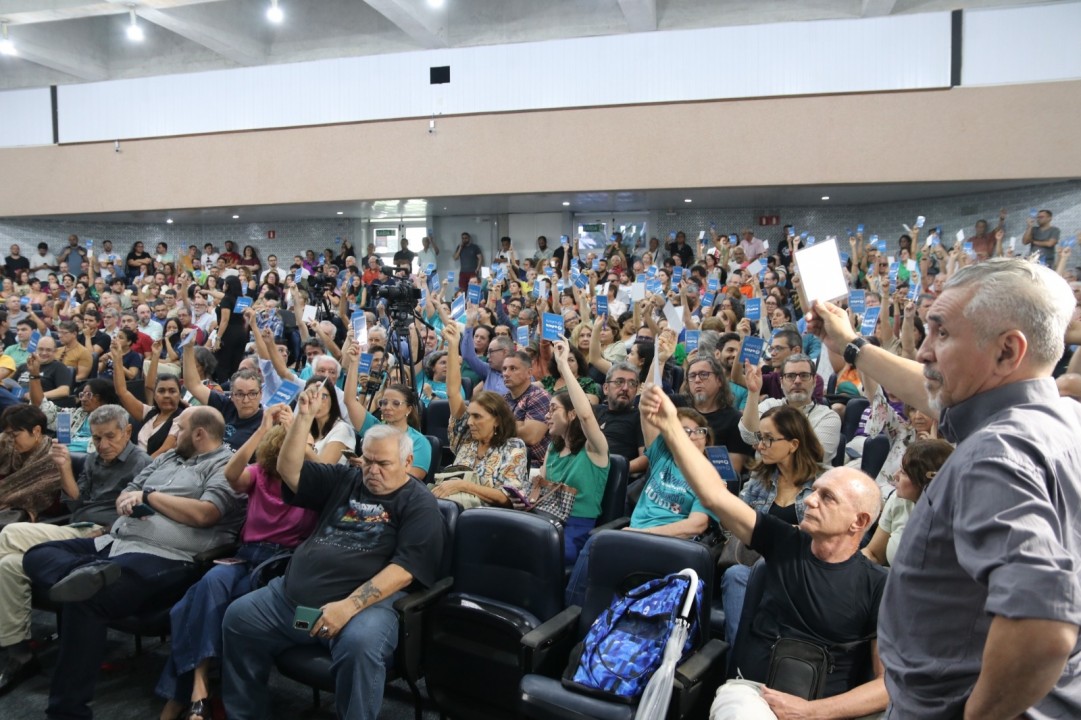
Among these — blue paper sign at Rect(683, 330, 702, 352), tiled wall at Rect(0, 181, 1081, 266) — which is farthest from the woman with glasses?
tiled wall at Rect(0, 181, 1081, 266)

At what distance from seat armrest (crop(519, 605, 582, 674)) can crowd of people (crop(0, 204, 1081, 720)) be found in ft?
0.86

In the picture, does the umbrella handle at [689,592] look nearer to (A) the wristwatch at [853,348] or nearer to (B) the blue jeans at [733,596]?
(B) the blue jeans at [733,596]

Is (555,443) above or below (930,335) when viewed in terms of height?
below

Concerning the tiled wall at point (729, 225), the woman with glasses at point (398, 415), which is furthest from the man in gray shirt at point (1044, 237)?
the woman with glasses at point (398, 415)

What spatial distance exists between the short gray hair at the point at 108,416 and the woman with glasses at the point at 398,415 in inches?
40.5

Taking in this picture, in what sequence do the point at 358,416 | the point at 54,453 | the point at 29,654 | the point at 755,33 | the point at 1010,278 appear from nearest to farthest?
the point at 1010,278 → the point at 29,654 → the point at 54,453 → the point at 358,416 → the point at 755,33

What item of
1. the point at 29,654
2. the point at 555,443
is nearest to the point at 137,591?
the point at 29,654

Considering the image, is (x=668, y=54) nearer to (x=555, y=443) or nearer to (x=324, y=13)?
(x=324, y=13)

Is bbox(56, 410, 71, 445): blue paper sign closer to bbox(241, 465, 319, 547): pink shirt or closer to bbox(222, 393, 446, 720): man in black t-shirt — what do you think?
bbox(241, 465, 319, 547): pink shirt

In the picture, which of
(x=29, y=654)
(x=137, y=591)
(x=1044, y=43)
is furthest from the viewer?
(x=1044, y=43)

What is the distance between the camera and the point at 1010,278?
1074mm

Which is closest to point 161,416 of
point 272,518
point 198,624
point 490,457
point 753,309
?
point 272,518

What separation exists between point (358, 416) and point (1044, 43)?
32.1 ft

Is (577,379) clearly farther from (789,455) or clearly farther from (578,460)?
(789,455)
